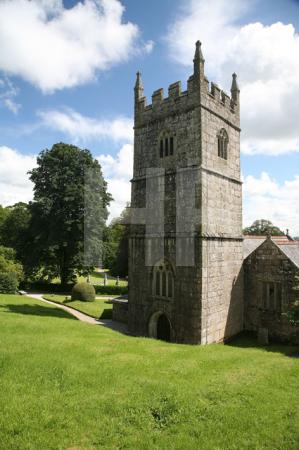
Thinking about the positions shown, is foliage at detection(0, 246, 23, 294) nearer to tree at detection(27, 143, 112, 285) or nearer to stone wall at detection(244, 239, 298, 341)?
tree at detection(27, 143, 112, 285)

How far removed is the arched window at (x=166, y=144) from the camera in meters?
18.3

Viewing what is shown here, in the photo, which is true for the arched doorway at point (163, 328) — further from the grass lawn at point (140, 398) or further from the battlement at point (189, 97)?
the battlement at point (189, 97)

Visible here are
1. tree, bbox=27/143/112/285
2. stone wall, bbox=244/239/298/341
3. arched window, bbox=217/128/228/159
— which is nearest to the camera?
stone wall, bbox=244/239/298/341

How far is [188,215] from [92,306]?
1397 centimetres

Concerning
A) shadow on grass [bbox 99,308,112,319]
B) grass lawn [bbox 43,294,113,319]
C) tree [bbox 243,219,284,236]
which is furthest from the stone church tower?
tree [bbox 243,219,284,236]

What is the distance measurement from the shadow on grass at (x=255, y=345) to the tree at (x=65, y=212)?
18.1 metres

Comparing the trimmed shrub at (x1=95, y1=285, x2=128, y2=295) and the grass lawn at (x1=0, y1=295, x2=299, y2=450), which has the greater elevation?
the grass lawn at (x1=0, y1=295, x2=299, y2=450)

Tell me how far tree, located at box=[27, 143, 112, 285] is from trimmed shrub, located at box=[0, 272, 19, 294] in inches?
129

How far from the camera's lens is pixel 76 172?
109 ft

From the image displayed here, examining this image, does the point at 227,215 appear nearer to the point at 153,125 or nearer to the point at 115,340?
the point at 153,125

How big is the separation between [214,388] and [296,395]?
2.24 meters

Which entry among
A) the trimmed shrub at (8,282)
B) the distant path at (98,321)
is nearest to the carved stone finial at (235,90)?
the distant path at (98,321)

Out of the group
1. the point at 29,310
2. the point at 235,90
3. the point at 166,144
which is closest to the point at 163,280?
the point at 166,144

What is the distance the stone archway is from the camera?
18.1 m
